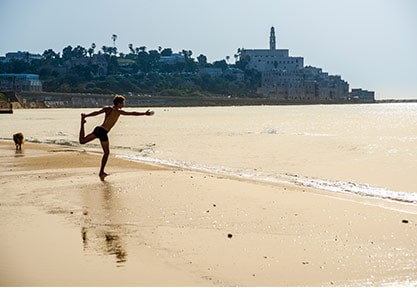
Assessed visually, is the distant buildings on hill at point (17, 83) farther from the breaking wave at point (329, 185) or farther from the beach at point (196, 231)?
the beach at point (196, 231)

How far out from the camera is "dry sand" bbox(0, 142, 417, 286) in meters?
5.44

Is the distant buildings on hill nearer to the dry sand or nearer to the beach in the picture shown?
the beach

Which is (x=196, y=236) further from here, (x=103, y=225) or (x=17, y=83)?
(x=17, y=83)

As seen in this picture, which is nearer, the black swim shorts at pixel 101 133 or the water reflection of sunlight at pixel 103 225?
the water reflection of sunlight at pixel 103 225

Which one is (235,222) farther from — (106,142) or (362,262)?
(106,142)

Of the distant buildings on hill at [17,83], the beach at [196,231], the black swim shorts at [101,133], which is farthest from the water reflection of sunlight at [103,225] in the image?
the distant buildings on hill at [17,83]

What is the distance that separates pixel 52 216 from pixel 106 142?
4.79 metres

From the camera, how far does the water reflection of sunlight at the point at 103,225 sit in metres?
6.24

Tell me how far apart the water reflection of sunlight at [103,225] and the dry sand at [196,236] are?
13 millimetres

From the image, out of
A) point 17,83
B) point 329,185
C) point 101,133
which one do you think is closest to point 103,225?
point 101,133

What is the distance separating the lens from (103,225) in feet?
24.4

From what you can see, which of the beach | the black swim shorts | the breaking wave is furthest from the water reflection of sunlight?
the breaking wave

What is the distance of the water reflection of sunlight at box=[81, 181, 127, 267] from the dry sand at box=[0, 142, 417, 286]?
13 millimetres

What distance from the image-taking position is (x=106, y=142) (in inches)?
498
